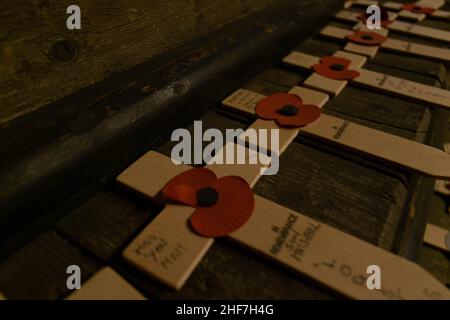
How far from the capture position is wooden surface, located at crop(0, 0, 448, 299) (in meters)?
0.68

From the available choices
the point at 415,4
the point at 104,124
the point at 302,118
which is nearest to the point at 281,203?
the point at 302,118

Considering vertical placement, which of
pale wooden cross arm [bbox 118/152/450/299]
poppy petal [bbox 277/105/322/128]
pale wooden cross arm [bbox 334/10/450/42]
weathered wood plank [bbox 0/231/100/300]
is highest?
pale wooden cross arm [bbox 334/10/450/42]

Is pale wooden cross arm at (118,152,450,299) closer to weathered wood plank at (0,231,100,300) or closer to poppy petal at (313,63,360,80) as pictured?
weathered wood plank at (0,231,100,300)

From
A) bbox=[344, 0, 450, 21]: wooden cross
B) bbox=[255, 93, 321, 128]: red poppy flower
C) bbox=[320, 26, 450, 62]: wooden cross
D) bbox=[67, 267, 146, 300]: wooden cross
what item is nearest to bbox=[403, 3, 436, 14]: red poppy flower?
bbox=[344, 0, 450, 21]: wooden cross

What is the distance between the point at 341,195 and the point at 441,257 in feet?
3.42

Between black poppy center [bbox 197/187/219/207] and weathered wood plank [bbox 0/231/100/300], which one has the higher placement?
black poppy center [bbox 197/187/219/207]

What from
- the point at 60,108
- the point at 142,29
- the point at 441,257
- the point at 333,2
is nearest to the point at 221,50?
the point at 142,29

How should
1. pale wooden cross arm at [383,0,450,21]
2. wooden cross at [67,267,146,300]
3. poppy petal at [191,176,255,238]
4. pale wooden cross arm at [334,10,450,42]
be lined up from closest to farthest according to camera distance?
1. wooden cross at [67,267,146,300]
2. poppy petal at [191,176,255,238]
3. pale wooden cross arm at [334,10,450,42]
4. pale wooden cross arm at [383,0,450,21]

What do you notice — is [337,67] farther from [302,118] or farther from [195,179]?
[195,179]

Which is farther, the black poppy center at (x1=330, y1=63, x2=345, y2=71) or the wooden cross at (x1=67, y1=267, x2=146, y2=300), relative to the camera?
the black poppy center at (x1=330, y1=63, x2=345, y2=71)

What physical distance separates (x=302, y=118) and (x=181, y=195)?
1.60 feet

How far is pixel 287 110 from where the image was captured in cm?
111

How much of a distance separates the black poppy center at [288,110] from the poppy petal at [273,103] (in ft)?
0.06

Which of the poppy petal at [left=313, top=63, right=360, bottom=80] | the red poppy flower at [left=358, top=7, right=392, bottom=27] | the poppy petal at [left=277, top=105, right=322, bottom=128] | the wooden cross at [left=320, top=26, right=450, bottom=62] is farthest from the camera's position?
the red poppy flower at [left=358, top=7, right=392, bottom=27]
